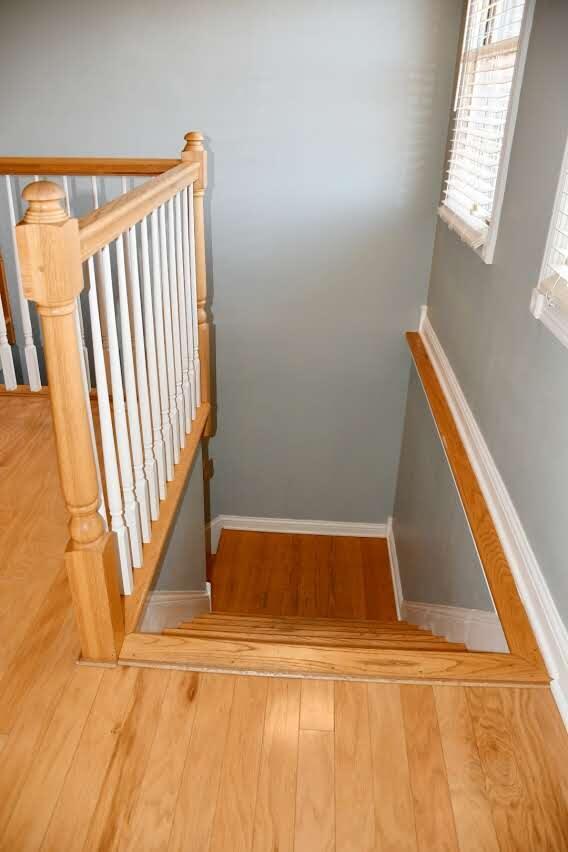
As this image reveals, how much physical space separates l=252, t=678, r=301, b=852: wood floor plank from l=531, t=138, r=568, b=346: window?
3.60ft

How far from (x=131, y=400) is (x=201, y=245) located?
1.20 m

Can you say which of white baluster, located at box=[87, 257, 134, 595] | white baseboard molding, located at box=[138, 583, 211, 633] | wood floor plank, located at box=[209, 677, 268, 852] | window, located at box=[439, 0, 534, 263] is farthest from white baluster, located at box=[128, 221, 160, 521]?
window, located at box=[439, 0, 534, 263]

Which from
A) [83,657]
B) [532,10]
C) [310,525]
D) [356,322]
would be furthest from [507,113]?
[310,525]

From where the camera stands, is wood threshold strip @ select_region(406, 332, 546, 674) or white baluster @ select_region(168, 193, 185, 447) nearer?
wood threshold strip @ select_region(406, 332, 546, 674)

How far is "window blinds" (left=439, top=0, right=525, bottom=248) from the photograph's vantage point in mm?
2301

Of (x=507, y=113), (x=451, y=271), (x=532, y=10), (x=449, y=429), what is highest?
(x=532, y=10)

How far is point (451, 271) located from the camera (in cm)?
299

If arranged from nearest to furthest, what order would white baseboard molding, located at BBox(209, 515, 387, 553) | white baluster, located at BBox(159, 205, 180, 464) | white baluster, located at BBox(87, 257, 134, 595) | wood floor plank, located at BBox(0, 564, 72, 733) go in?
1. white baluster, located at BBox(87, 257, 134, 595)
2. wood floor plank, located at BBox(0, 564, 72, 733)
3. white baluster, located at BBox(159, 205, 180, 464)
4. white baseboard molding, located at BBox(209, 515, 387, 553)

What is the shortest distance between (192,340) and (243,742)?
1633 millimetres

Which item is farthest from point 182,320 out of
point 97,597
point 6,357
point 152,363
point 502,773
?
point 502,773

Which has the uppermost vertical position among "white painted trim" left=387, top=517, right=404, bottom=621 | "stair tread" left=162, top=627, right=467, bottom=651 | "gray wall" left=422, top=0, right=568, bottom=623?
"gray wall" left=422, top=0, right=568, bottom=623

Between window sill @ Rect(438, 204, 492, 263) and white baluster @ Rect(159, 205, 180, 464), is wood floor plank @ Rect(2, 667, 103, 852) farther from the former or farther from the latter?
window sill @ Rect(438, 204, 492, 263)

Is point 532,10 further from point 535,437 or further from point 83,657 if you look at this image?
point 83,657

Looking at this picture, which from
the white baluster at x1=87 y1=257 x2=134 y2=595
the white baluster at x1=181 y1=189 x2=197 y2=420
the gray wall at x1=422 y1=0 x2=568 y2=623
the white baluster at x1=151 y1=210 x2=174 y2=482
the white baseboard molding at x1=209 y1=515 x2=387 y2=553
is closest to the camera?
the white baluster at x1=87 y1=257 x2=134 y2=595
